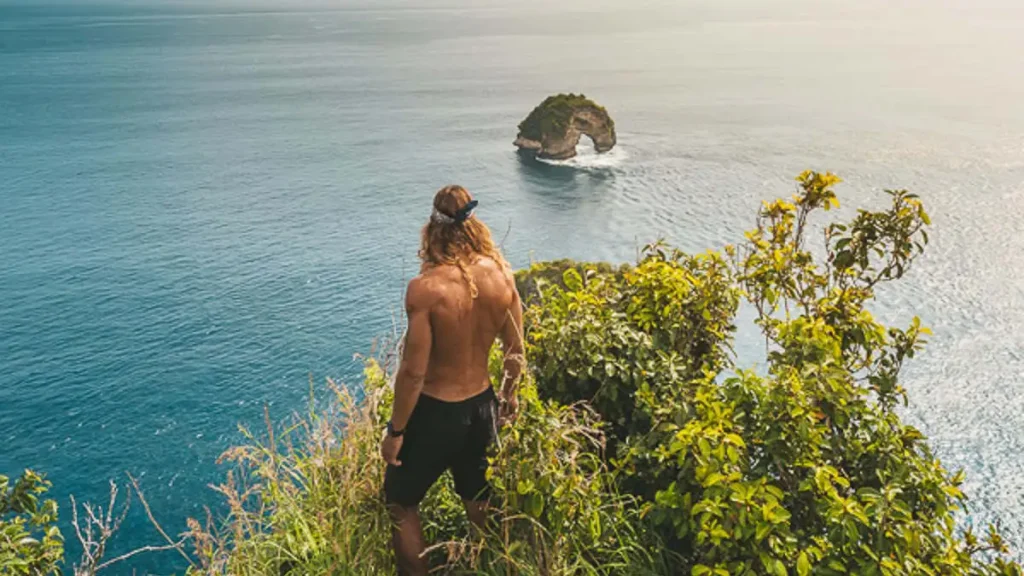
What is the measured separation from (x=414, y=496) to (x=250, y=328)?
1519 inches

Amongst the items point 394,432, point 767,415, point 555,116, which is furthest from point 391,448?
point 555,116

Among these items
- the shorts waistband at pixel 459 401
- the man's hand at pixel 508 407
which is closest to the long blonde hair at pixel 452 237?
the shorts waistband at pixel 459 401

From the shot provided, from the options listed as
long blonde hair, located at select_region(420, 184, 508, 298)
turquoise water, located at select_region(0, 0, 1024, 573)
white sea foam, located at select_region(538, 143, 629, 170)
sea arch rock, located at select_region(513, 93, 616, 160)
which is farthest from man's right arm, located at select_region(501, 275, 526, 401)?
sea arch rock, located at select_region(513, 93, 616, 160)

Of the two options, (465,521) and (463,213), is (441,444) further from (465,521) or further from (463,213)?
(463,213)

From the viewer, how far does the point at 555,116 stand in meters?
76.3

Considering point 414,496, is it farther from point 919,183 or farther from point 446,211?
point 919,183

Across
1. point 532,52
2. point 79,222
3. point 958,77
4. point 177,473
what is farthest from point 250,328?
point 532,52

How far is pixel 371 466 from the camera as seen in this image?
247 inches

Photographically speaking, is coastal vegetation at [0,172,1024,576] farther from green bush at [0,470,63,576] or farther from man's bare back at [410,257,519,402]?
man's bare back at [410,257,519,402]

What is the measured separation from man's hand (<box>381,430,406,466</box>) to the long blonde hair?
3.98ft

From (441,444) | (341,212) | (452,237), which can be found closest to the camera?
(452,237)

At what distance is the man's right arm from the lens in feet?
19.0

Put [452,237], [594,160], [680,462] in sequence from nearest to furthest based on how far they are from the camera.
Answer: [680,462], [452,237], [594,160]

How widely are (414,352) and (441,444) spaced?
2.72ft
